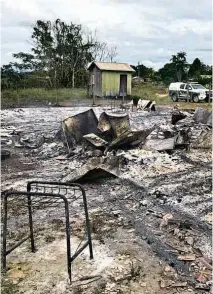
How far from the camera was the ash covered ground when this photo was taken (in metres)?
3.64

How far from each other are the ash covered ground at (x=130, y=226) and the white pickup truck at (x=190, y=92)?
14.4m

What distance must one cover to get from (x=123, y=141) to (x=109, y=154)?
671 mm

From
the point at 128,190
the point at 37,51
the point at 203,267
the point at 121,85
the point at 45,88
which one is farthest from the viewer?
the point at 37,51

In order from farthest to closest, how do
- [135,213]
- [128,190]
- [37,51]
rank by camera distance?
[37,51], [128,190], [135,213]

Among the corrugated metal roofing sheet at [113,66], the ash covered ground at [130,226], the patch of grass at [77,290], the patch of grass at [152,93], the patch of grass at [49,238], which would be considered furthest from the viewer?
the corrugated metal roofing sheet at [113,66]

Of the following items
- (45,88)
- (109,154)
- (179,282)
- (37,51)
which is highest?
(37,51)

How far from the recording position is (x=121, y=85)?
88.0 ft

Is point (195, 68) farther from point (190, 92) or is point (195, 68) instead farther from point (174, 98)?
point (190, 92)

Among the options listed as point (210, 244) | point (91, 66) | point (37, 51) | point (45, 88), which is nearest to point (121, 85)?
point (91, 66)

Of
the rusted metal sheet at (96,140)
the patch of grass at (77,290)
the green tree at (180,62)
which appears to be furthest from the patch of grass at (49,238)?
the green tree at (180,62)

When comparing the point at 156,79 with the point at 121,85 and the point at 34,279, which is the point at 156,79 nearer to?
the point at 121,85

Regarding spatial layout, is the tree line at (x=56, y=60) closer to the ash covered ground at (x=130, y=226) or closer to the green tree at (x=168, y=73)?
the green tree at (x=168, y=73)

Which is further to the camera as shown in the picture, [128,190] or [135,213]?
[128,190]

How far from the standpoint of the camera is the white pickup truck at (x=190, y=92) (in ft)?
75.3
